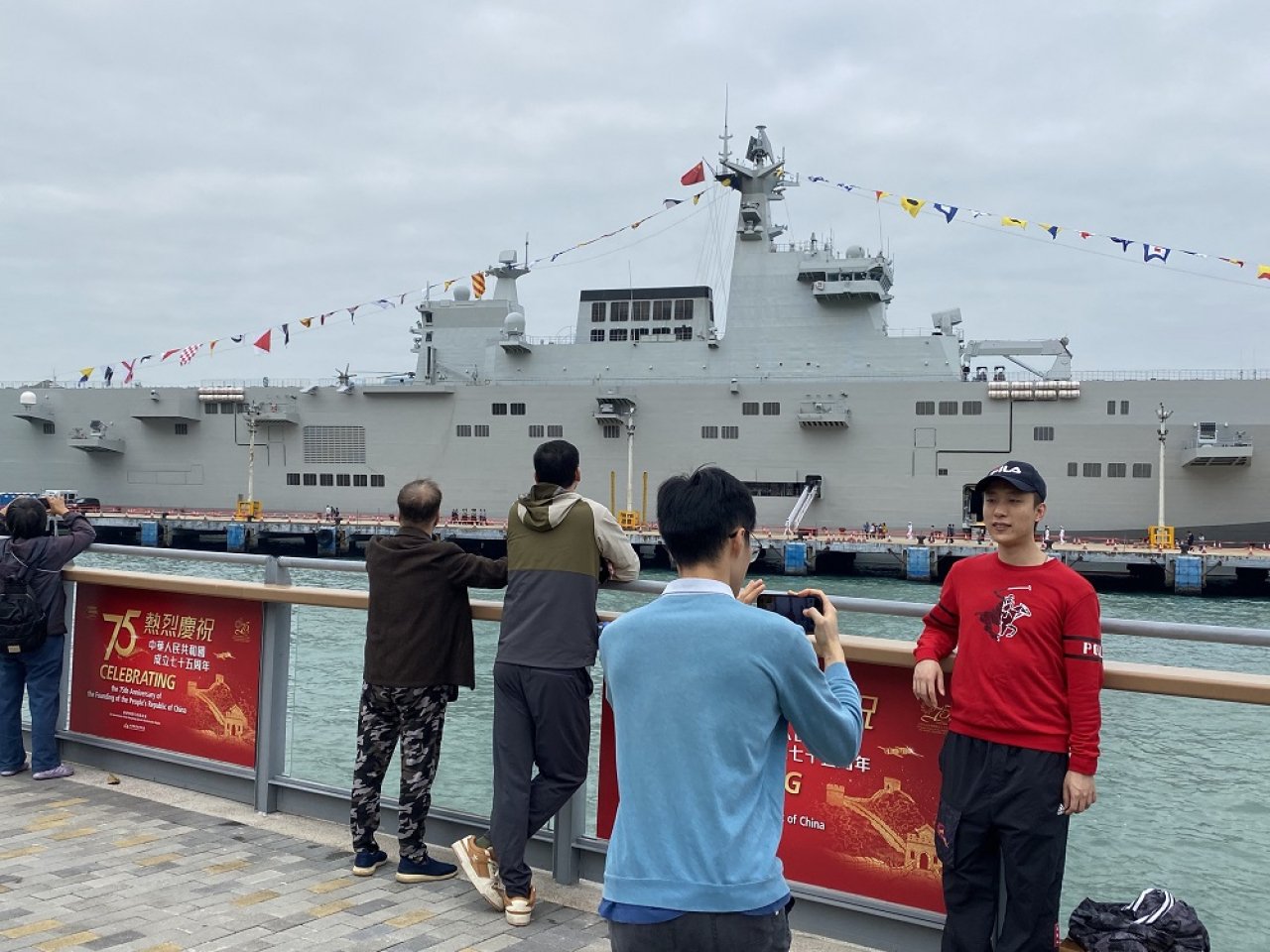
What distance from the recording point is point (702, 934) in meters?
1.67

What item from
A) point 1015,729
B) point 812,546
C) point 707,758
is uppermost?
point 707,758

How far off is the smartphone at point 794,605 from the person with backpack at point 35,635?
4.03 metres

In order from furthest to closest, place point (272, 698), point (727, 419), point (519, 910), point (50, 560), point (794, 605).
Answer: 1. point (727, 419)
2. point (50, 560)
3. point (272, 698)
4. point (519, 910)
5. point (794, 605)

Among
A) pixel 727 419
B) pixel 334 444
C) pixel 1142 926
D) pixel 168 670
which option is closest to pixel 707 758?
pixel 1142 926

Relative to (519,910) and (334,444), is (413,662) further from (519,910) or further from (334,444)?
(334,444)

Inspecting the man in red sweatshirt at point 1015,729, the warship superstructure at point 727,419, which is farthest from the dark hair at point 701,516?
the warship superstructure at point 727,419

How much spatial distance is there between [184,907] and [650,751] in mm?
2248

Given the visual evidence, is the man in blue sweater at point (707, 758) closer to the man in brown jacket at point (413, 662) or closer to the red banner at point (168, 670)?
the man in brown jacket at point (413, 662)

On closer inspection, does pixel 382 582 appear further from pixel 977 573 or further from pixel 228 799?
pixel 977 573

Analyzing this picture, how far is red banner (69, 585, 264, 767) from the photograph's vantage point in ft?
14.7

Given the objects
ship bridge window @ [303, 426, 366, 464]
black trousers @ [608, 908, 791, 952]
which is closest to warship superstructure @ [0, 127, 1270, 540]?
ship bridge window @ [303, 426, 366, 464]

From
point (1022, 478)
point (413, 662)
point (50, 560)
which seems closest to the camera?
point (1022, 478)

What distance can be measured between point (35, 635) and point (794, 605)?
14.1 ft

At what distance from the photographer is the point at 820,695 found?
5.63 ft
